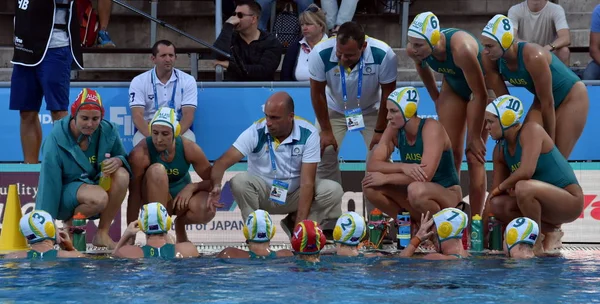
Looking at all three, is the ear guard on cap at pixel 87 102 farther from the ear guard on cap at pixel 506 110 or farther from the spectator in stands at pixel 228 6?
A: the spectator in stands at pixel 228 6

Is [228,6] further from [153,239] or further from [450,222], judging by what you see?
[450,222]

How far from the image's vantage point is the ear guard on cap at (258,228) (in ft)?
27.2

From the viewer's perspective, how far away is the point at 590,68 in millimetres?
11078

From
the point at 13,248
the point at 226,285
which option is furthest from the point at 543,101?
the point at 13,248

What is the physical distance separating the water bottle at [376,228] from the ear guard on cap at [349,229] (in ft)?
2.81

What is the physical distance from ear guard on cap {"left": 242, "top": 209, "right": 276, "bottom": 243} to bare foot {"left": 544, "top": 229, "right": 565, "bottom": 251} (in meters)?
2.37

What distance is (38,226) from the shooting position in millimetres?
8219

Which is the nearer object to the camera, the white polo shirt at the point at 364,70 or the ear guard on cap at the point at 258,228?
the ear guard on cap at the point at 258,228

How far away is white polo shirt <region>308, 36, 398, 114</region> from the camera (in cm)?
923

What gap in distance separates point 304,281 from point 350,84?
2.58 m

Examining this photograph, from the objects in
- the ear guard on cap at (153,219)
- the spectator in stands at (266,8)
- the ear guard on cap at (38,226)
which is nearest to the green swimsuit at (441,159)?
the ear guard on cap at (153,219)

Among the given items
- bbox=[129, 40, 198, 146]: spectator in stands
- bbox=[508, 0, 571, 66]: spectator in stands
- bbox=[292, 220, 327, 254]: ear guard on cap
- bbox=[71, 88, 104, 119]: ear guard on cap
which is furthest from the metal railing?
bbox=[292, 220, 327, 254]: ear guard on cap

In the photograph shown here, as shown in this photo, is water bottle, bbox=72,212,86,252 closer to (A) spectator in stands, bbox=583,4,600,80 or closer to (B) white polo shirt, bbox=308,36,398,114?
(B) white polo shirt, bbox=308,36,398,114

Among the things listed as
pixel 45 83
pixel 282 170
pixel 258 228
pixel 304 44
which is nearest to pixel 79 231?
pixel 45 83
